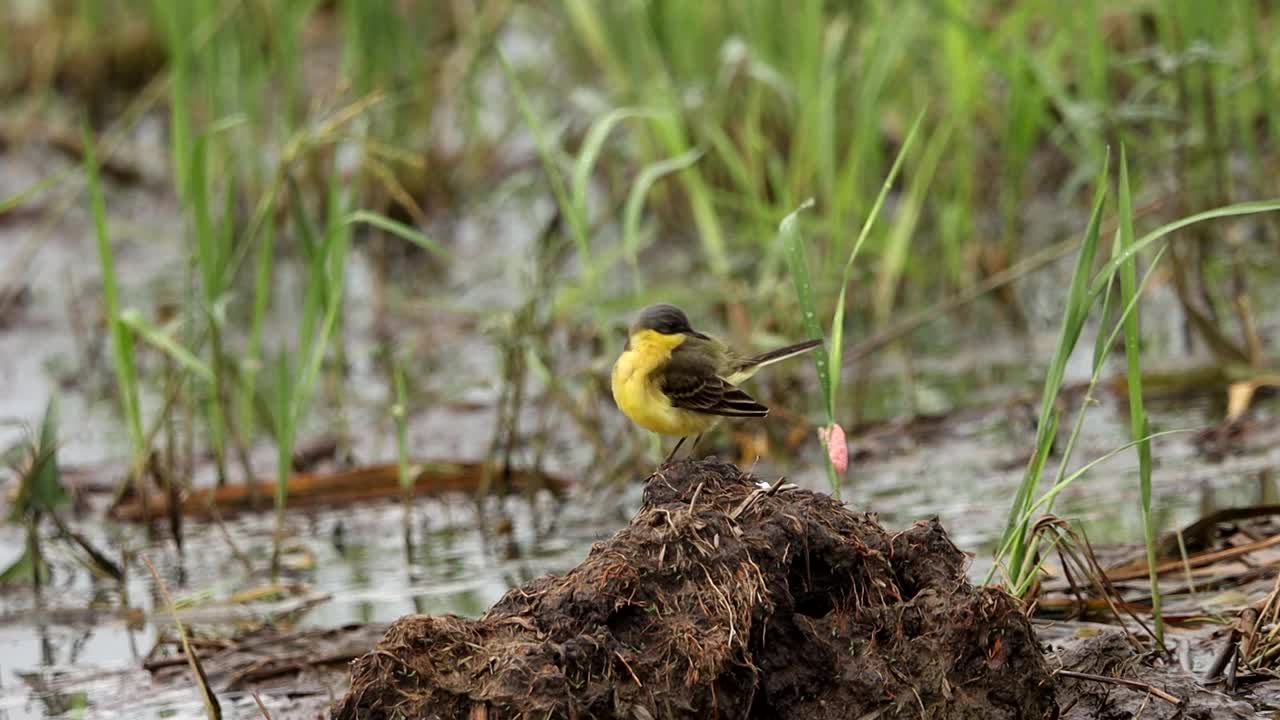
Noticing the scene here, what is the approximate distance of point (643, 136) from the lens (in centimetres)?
958

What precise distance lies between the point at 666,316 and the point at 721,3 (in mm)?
5122

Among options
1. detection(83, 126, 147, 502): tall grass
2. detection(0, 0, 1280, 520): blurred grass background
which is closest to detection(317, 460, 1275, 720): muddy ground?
detection(0, 0, 1280, 520): blurred grass background

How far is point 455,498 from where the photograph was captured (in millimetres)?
6875

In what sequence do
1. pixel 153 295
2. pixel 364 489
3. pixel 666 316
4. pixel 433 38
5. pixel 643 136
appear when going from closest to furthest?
pixel 666 316, pixel 364 489, pixel 643 136, pixel 153 295, pixel 433 38

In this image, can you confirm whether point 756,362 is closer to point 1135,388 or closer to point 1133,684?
point 1135,388

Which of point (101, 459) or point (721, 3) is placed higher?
point (721, 3)

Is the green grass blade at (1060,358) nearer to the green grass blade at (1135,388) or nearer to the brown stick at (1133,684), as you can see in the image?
the green grass blade at (1135,388)

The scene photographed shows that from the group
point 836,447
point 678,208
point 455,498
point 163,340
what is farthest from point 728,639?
point 678,208

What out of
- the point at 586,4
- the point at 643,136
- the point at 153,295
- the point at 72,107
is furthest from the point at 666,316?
the point at 72,107

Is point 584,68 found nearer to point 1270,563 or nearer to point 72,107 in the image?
point 72,107

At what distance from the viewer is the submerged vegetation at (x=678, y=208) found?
627 cm

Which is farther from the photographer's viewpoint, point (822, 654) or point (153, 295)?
point (153, 295)

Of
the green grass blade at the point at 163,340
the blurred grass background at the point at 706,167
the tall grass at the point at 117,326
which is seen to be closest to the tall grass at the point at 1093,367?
the blurred grass background at the point at 706,167

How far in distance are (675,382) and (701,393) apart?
0.27 feet
